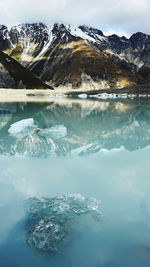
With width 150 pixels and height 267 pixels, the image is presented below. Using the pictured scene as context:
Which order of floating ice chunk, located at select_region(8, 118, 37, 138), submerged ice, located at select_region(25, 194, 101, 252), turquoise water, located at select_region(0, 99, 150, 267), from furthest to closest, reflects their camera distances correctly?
floating ice chunk, located at select_region(8, 118, 37, 138), submerged ice, located at select_region(25, 194, 101, 252), turquoise water, located at select_region(0, 99, 150, 267)

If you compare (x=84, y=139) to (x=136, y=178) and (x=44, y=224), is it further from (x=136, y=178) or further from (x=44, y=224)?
(x=44, y=224)

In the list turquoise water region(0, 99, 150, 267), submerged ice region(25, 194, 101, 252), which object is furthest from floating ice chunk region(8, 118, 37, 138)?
submerged ice region(25, 194, 101, 252)

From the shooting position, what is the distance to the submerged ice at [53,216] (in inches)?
240

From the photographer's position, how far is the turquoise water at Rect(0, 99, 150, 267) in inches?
228

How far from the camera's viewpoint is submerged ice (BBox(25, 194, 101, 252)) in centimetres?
609

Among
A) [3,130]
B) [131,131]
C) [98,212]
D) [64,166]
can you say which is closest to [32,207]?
[98,212]

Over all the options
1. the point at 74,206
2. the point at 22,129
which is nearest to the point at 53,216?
the point at 74,206

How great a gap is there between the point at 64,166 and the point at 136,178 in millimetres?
3427

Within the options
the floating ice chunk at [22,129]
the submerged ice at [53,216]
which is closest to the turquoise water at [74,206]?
the submerged ice at [53,216]

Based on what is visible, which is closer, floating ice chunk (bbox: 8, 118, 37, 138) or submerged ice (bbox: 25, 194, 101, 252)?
submerged ice (bbox: 25, 194, 101, 252)

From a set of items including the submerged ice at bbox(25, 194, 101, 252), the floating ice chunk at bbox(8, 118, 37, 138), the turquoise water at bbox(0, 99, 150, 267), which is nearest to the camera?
the turquoise water at bbox(0, 99, 150, 267)

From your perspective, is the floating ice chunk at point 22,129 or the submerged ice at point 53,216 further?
the floating ice chunk at point 22,129

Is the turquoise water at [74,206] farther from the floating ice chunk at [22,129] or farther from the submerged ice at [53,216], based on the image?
the floating ice chunk at [22,129]

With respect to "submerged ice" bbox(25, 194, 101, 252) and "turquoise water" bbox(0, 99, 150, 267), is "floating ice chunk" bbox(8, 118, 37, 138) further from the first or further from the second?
"submerged ice" bbox(25, 194, 101, 252)
